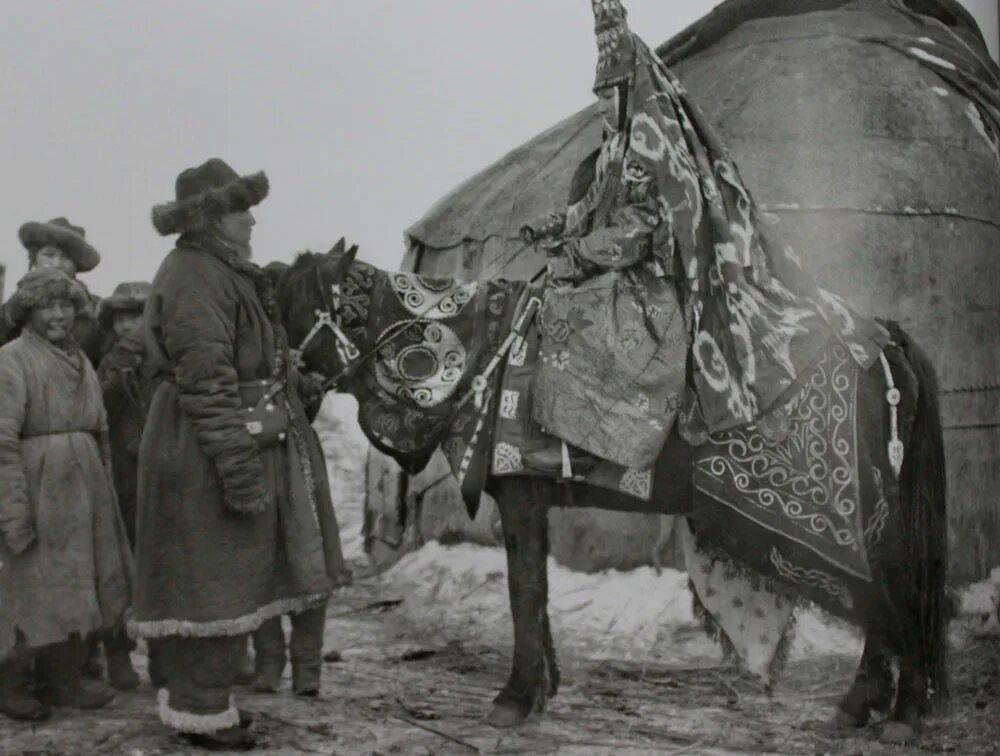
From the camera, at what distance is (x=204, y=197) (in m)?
3.10

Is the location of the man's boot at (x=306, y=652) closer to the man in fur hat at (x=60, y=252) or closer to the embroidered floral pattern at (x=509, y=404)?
the embroidered floral pattern at (x=509, y=404)

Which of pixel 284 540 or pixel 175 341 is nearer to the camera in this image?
pixel 175 341

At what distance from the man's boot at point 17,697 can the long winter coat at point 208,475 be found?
552 mm

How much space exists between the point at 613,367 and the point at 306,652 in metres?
1.38

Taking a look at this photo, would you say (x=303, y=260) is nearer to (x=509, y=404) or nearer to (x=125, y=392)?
(x=509, y=404)

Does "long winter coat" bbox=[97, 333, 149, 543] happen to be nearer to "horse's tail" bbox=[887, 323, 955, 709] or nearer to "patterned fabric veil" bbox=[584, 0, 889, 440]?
"patterned fabric veil" bbox=[584, 0, 889, 440]

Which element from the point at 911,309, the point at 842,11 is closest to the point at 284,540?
the point at 911,309

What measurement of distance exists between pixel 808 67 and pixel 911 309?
1.24 metres

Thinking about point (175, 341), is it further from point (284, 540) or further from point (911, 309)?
point (911, 309)

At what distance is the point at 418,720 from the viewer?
346cm

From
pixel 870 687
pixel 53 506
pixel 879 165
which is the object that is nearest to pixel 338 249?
pixel 53 506

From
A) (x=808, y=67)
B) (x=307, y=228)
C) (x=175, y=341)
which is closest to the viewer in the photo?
(x=175, y=341)

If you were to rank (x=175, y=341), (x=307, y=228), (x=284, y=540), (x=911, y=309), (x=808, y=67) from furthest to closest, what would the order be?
(x=808, y=67)
(x=911, y=309)
(x=307, y=228)
(x=284, y=540)
(x=175, y=341)

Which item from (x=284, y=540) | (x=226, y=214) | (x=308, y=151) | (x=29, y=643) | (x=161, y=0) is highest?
(x=161, y=0)
